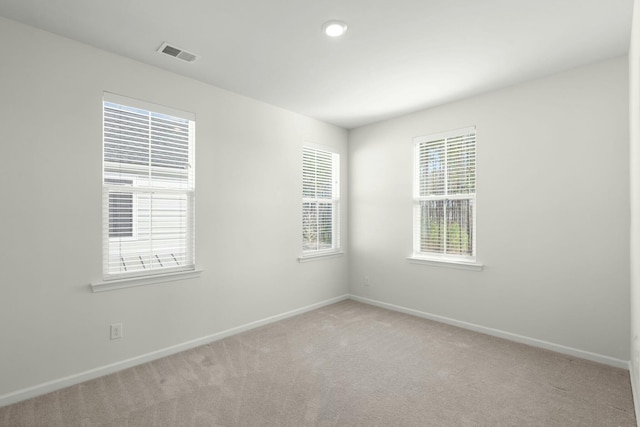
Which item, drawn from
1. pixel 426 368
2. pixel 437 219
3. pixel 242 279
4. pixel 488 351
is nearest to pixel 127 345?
pixel 242 279

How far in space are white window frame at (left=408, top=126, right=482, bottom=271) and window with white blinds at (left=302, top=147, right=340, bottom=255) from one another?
3.82 ft

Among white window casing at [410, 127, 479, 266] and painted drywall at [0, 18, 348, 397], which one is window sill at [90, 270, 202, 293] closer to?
painted drywall at [0, 18, 348, 397]

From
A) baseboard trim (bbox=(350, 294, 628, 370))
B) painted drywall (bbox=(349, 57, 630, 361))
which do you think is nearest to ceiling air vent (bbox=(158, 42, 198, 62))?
painted drywall (bbox=(349, 57, 630, 361))

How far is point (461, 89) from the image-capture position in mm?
3396

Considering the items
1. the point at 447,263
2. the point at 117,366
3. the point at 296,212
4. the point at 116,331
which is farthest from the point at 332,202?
the point at 117,366

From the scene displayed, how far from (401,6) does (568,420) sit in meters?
2.87

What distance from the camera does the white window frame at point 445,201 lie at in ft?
12.0

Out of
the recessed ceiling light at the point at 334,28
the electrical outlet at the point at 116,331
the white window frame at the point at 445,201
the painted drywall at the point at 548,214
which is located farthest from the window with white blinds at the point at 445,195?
the electrical outlet at the point at 116,331

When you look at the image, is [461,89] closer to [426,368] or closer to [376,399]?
[426,368]

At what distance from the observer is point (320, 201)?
15.0ft

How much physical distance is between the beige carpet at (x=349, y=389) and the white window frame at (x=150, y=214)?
0.75 meters

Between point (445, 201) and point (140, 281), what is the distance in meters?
3.38

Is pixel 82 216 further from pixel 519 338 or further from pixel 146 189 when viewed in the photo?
pixel 519 338

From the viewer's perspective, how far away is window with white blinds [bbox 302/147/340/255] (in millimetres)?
4395
